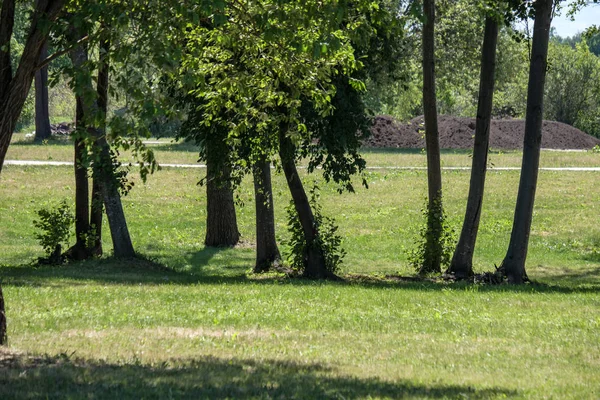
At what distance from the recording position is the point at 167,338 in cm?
1086

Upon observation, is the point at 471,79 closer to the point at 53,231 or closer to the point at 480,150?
the point at 480,150

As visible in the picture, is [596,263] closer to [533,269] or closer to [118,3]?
[533,269]

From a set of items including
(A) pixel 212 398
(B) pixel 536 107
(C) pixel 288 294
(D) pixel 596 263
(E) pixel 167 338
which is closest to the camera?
(A) pixel 212 398

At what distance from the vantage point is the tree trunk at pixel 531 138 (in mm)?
18734

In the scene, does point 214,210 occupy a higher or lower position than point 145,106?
lower

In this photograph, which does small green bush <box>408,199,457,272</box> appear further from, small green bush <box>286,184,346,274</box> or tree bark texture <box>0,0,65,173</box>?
tree bark texture <box>0,0,65,173</box>

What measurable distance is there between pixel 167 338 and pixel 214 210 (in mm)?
16076

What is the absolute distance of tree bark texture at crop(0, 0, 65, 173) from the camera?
31.3 feet

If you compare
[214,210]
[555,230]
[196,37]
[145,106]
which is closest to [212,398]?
[145,106]

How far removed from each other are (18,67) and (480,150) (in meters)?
12.4

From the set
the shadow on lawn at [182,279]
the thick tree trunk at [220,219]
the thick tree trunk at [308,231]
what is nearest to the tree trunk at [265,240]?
the shadow on lawn at [182,279]

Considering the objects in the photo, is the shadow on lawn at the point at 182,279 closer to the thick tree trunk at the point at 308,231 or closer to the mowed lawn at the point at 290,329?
the mowed lawn at the point at 290,329

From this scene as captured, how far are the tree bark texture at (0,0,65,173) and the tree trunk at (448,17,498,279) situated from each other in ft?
37.6

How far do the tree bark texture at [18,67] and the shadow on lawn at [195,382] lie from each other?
7.86ft
